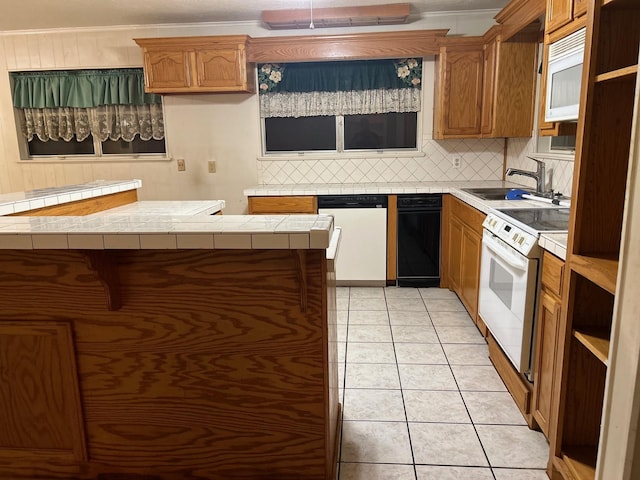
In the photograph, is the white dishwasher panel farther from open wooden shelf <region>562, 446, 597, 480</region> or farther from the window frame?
open wooden shelf <region>562, 446, 597, 480</region>

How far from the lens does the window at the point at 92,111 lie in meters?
4.73

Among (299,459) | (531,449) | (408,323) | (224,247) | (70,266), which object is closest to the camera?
(224,247)

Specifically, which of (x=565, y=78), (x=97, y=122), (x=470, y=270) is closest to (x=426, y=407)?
(x=470, y=270)

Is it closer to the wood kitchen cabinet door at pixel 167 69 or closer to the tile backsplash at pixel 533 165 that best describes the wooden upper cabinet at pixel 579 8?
the tile backsplash at pixel 533 165

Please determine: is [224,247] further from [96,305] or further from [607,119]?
[607,119]

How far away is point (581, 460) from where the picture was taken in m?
1.77

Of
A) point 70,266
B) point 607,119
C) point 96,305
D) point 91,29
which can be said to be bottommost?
point 96,305

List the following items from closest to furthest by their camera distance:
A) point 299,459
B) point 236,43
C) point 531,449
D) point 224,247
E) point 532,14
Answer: point 224,247
point 299,459
point 531,449
point 532,14
point 236,43

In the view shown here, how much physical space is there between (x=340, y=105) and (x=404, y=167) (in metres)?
0.86

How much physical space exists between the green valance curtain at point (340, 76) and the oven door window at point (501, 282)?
95.5 inches

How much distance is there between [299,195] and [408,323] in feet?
4.86

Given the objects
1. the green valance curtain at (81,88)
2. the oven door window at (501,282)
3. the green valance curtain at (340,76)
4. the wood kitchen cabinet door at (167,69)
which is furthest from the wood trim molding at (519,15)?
the green valance curtain at (81,88)

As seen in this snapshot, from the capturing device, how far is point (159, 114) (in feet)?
15.7

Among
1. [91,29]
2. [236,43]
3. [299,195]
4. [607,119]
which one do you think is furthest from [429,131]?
[91,29]
